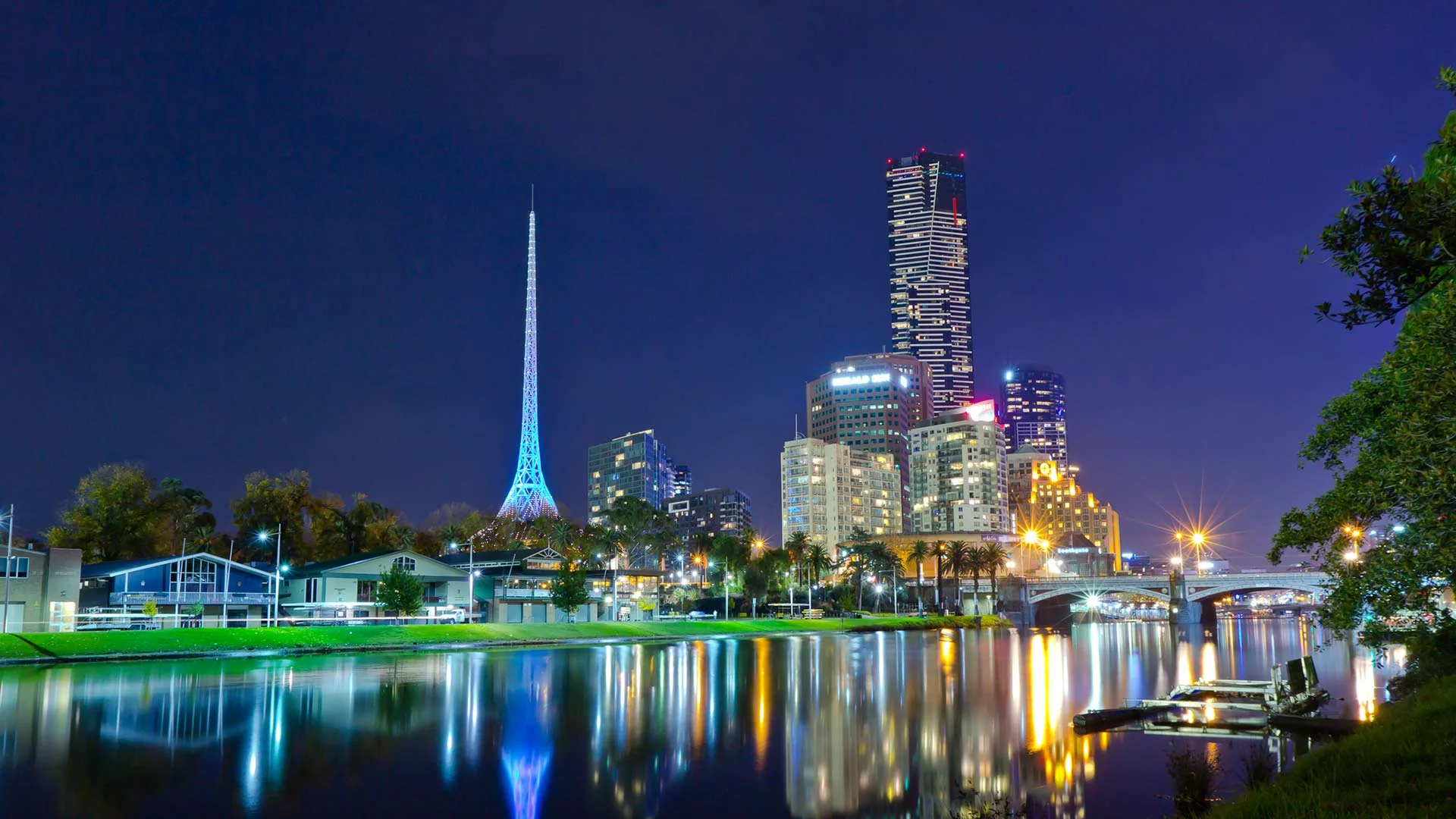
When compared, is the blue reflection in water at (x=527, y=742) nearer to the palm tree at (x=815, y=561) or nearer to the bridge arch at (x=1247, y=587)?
the palm tree at (x=815, y=561)

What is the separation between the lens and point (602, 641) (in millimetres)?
103312

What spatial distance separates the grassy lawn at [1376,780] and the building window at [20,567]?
92.6m

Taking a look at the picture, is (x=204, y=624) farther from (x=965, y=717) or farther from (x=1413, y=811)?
(x=1413, y=811)

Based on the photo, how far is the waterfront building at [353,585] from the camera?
108812mm

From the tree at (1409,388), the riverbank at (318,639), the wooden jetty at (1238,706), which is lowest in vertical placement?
the riverbank at (318,639)

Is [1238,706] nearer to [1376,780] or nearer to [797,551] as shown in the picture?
[1376,780]

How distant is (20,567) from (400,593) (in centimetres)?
Answer: 3093

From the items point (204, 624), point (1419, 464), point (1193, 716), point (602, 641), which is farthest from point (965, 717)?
point (204, 624)

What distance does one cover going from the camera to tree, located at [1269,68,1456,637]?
1591 centimetres

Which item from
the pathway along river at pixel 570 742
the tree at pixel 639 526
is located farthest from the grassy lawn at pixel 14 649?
the tree at pixel 639 526

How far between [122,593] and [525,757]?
7798 cm

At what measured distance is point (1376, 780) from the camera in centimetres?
1838

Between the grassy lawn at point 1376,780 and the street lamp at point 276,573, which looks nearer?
the grassy lawn at point 1376,780

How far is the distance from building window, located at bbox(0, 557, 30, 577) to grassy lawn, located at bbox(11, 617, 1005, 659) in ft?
46.9
